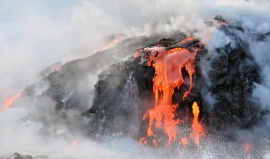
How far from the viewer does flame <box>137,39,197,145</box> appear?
6359cm

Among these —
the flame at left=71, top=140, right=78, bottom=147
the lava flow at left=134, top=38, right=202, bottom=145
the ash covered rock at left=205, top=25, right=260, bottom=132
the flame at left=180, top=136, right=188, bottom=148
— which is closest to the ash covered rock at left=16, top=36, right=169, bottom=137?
the flame at left=71, top=140, right=78, bottom=147

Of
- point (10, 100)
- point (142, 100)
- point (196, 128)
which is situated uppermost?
point (10, 100)

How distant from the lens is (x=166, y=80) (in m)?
64.2

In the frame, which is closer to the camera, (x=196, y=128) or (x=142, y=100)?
(x=196, y=128)

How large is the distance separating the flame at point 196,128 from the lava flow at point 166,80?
51 cm

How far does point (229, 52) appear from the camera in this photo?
66812 mm

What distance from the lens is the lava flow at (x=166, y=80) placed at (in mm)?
63594

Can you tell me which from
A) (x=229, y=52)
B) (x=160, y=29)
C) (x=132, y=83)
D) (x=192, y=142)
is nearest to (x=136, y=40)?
(x=160, y=29)

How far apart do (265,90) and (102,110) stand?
29.4m

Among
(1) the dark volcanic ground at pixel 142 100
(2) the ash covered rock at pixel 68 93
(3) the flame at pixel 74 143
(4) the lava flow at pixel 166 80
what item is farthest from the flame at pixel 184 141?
(3) the flame at pixel 74 143

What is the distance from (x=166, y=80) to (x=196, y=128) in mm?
9746

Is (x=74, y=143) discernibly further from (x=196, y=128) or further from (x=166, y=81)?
(x=196, y=128)

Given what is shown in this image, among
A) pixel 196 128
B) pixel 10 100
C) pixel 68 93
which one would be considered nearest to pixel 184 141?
pixel 196 128

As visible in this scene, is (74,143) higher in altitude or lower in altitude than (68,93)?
lower
